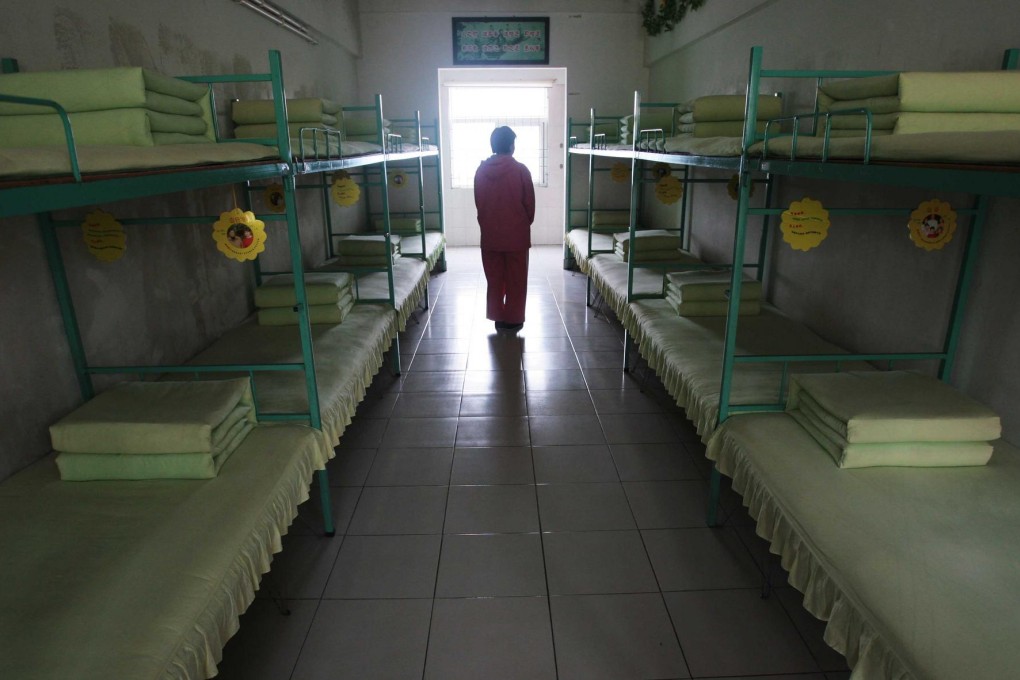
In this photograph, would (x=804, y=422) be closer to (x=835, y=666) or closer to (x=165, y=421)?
(x=835, y=666)

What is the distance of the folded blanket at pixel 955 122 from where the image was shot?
7.51 feet

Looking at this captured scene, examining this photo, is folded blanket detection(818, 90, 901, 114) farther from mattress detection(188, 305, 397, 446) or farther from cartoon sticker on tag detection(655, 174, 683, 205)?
mattress detection(188, 305, 397, 446)

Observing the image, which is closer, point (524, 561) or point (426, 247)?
point (524, 561)

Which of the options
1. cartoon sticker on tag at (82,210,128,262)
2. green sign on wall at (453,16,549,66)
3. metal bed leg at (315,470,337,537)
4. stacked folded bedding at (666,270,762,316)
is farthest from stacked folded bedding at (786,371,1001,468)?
green sign on wall at (453,16,549,66)

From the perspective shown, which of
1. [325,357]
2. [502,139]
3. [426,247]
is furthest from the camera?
[426,247]

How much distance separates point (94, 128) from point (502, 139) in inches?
156

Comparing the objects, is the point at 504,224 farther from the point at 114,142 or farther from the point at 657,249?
the point at 114,142

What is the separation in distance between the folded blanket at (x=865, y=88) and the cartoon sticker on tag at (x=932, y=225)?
49 cm

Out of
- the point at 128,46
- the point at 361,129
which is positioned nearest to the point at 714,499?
the point at 128,46

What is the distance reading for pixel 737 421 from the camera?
275cm

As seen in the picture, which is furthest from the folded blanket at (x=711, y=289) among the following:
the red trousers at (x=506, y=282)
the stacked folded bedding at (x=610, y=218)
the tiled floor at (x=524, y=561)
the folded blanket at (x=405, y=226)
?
the folded blanket at (x=405, y=226)

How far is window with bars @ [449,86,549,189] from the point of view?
1069 centimetres

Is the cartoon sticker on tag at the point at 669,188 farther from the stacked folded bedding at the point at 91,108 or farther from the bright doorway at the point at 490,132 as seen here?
Result: the bright doorway at the point at 490,132

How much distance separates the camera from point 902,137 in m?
1.68
